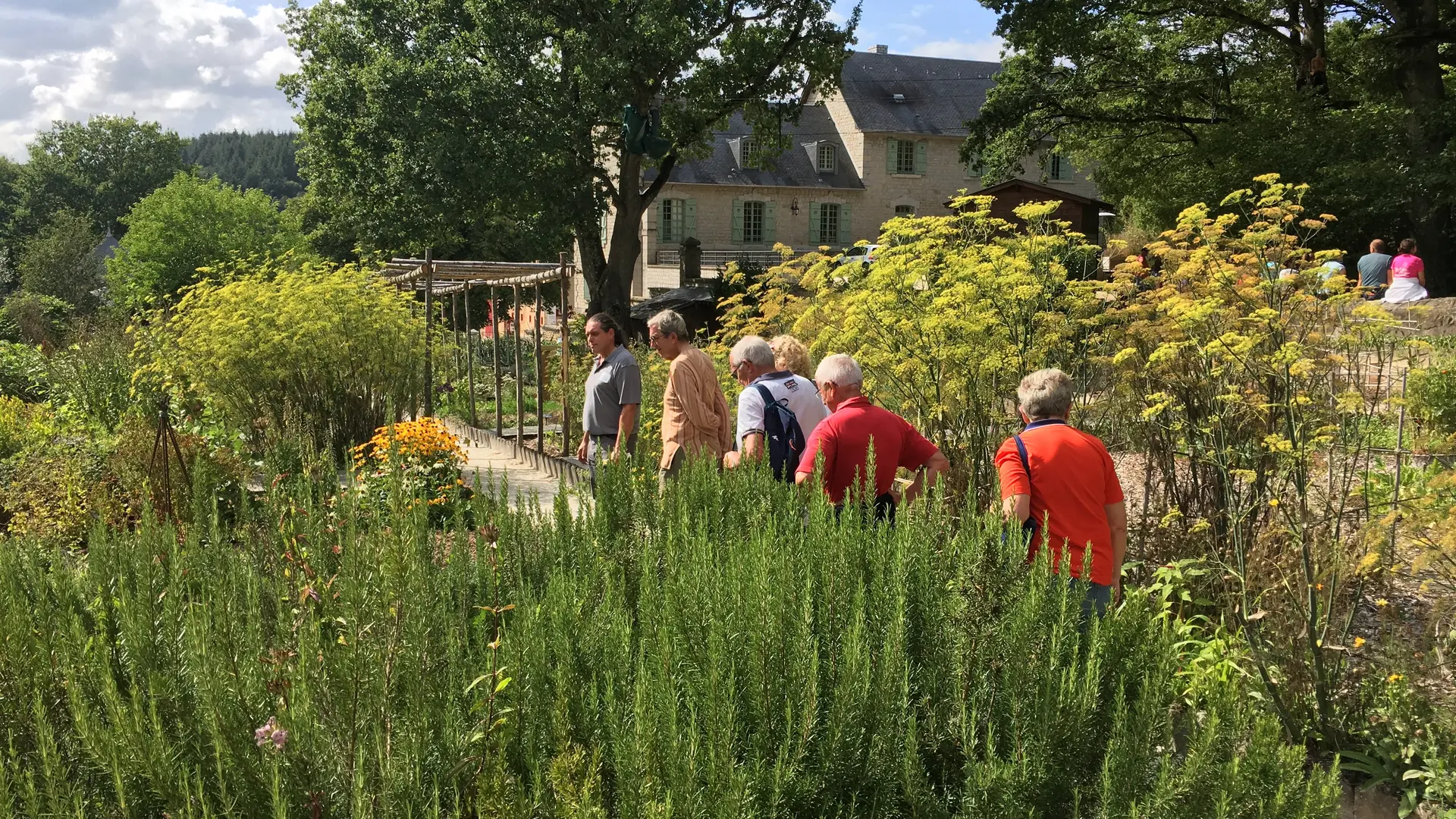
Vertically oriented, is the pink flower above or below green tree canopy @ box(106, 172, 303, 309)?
below

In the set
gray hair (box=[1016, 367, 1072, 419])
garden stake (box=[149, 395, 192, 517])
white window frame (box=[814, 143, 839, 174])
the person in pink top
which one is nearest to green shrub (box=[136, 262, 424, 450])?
garden stake (box=[149, 395, 192, 517])

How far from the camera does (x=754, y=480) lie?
3943 mm

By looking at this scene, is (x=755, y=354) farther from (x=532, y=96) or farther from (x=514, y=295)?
(x=532, y=96)

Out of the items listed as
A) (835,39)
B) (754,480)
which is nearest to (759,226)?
(835,39)

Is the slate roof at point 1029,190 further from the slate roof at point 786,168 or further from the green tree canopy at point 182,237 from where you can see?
the green tree canopy at point 182,237

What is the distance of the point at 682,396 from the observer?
608 centimetres

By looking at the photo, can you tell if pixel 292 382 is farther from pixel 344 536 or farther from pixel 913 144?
pixel 913 144

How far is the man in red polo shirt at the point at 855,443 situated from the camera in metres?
4.63

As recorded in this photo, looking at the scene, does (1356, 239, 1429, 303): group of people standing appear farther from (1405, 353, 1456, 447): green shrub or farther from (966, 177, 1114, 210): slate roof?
(966, 177, 1114, 210): slate roof

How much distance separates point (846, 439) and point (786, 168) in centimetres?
4288

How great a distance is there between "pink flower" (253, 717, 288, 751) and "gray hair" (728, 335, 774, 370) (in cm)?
358

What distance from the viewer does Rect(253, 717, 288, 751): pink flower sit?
2119 mm

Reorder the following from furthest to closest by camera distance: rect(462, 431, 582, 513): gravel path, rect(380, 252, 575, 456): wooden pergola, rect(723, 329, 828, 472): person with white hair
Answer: rect(380, 252, 575, 456): wooden pergola < rect(462, 431, 582, 513): gravel path < rect(723, 329, 828, 472): person with white hair

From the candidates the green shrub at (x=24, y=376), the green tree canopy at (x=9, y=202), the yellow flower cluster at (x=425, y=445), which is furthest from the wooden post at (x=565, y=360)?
the green tree canopy at (x=9, y=202)
